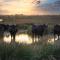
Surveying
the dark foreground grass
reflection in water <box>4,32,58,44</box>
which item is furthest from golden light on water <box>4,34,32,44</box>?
the dark foreground grass

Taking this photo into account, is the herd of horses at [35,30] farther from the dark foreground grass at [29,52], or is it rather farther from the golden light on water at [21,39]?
the dark foreground grass at [29,52]

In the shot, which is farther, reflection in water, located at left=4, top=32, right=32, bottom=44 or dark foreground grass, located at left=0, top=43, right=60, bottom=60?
reflection in water, located at left=4, top=32, right=32, bottom=44

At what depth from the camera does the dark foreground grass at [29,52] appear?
3025 millimetres

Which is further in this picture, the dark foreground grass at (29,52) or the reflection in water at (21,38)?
the reflection in water at (21,38)

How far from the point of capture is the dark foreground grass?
3025mm

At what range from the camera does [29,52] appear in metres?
3.07

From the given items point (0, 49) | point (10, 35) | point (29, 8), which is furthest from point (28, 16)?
point (0, 49)

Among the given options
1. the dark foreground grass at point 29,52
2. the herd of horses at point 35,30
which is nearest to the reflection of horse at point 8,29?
the herd of horses at point 35,30

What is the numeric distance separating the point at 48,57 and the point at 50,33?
0.37 metres

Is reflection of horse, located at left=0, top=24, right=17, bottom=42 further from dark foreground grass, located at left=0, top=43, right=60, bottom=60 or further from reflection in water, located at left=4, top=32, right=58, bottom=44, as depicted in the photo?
dark foreground grass, located at left=0, top=43, right=60, bottom=60

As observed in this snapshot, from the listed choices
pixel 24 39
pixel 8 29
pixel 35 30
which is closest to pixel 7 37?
pixel 8 29

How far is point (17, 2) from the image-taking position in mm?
3346

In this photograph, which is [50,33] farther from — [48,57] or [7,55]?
[7,55]

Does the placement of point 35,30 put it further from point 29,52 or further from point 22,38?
point 29,52
